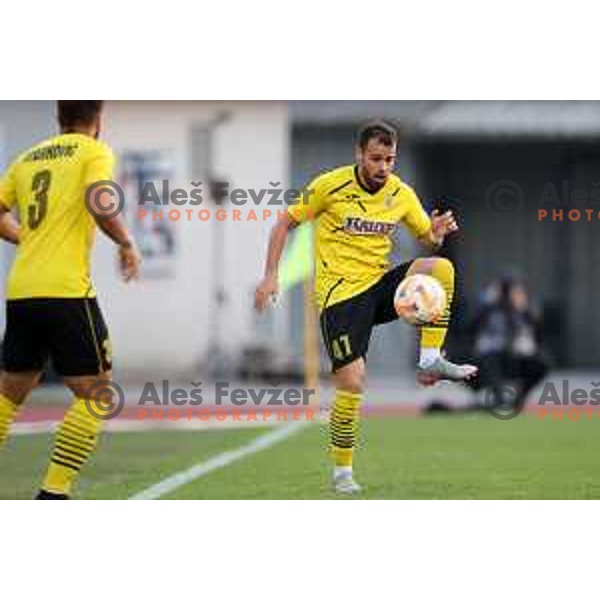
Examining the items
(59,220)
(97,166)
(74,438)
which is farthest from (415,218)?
(74,438)

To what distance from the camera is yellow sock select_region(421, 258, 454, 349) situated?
648 centimetres

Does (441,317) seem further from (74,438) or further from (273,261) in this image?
(74,438)

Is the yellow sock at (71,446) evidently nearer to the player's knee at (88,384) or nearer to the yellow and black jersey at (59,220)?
the player's knee at (88,384)

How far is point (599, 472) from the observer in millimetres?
7082

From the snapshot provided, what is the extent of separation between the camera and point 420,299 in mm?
6508

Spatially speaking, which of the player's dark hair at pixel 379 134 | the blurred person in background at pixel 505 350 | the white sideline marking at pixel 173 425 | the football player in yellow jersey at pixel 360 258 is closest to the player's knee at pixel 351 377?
the football player in yellow jersey at pixel 360 258

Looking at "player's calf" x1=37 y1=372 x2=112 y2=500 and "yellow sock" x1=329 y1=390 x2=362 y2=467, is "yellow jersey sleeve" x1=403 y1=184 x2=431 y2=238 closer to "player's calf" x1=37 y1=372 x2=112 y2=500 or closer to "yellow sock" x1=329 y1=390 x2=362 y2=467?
"yellow sock" x1=329 y1=390 x2=362 y2=467

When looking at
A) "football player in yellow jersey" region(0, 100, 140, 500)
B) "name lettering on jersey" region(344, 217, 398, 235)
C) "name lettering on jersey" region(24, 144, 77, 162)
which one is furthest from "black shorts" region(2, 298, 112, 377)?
"name lettering on jersey" region(344, 217, 398, 235)

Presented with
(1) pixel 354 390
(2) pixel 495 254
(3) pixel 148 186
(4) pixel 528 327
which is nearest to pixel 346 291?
(1) pixel 354 390

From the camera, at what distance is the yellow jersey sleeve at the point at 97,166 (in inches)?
245

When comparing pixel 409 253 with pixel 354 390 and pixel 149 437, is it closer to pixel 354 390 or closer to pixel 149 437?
pixel 354 390

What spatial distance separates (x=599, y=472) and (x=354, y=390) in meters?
1.19

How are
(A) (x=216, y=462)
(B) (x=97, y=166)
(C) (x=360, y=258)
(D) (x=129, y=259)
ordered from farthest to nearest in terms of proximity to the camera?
1. (A) (x=216, y=462)
2. (C) (x=360, y=258)
3. (B) (x=97, y=166)
4. (D) (x=129, y=259)

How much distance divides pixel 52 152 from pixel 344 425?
1.54 metres
